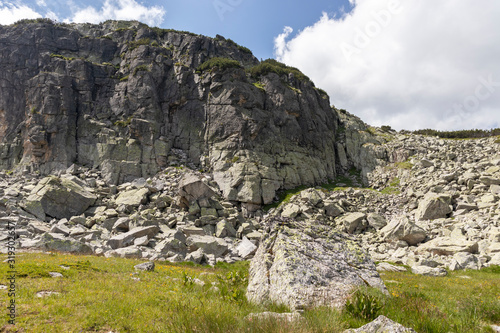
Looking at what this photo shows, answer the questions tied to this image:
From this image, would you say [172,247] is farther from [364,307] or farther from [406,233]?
[406,233]

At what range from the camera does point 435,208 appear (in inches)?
1302

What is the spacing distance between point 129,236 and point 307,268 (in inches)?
901

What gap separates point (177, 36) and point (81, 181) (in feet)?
148

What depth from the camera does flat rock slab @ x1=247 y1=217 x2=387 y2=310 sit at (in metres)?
8.30

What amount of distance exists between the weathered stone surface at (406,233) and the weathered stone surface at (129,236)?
1057 inches

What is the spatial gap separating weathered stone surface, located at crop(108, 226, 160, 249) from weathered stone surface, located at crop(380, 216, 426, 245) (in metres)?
26.9

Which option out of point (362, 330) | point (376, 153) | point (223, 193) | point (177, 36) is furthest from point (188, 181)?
point (177, 36)

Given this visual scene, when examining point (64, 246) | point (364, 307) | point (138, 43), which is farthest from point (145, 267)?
point (138, 43)

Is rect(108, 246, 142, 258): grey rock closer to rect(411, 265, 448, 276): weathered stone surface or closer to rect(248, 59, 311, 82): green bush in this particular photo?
rect(411, 265, 448, 276): weathered stone surface

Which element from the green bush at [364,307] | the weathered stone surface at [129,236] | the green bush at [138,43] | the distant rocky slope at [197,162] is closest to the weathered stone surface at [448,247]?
the distant rocky slope at [197,162]

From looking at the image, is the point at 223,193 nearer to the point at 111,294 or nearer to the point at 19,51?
the point at 111,294

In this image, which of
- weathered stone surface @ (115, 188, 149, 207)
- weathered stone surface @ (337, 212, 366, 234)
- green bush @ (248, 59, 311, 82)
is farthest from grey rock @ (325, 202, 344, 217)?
green bush @ (248, 59, 311, 82)

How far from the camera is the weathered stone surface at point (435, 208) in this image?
32500 mm

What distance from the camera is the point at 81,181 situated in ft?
140
